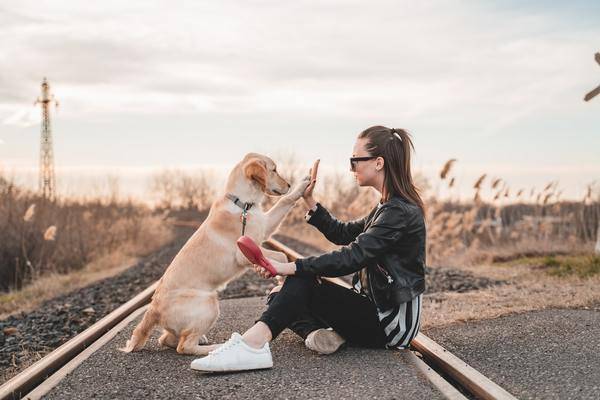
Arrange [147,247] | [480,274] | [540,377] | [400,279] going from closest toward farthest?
[540,377], [400,279], [480,274], [147,247]

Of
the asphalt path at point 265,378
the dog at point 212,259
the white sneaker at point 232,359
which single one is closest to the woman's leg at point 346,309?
the asphalt path at point 265,378

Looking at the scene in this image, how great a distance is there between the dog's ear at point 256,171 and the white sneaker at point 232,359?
1442 mm

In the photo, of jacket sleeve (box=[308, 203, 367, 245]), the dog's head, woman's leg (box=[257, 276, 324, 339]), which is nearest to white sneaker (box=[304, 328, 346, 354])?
woman's leg (box=[257, 276, 324, 339])

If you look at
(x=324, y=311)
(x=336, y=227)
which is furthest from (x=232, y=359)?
(x=336, y=227)

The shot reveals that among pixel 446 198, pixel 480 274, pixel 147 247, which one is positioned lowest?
pixel 147 247

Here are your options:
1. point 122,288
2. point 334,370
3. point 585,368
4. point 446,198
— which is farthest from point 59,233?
point 585,368

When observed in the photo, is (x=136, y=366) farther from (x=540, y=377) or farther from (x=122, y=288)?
(x=122, y=288)

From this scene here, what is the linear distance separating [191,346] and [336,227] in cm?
145

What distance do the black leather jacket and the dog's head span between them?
3.32ft

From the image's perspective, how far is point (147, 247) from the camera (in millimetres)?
18594

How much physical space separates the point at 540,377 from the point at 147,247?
1590 centimetres

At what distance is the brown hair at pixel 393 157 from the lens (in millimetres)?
4266

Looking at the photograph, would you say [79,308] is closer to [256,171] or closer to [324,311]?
[256,171]

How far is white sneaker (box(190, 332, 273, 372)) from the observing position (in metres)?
3.88
